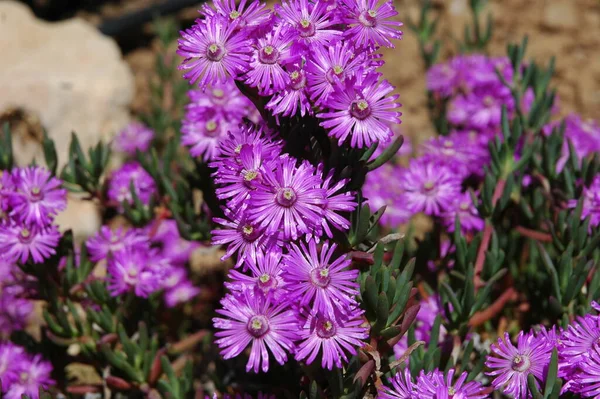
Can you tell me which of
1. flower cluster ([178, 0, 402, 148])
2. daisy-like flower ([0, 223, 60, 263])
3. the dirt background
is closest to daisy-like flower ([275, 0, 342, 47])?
flower cluster ([178, 0, 402, 148])

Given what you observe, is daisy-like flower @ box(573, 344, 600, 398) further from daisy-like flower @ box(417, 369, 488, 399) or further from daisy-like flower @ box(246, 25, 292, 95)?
daisy-like flower @ box(246, 25, 292, 95)

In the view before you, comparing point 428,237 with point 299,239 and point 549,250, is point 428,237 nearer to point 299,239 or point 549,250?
point 549,250

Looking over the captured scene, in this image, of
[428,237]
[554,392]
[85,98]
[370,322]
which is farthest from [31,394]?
[85,98]

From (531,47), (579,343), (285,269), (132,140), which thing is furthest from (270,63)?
(531,47)

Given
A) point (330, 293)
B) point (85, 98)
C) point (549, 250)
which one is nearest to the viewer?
point (330, 293)

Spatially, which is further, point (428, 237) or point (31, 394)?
point (428, 237)

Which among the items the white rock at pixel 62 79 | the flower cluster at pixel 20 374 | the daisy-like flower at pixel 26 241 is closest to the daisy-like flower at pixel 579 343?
the daisy-like flower at pixel 26 241

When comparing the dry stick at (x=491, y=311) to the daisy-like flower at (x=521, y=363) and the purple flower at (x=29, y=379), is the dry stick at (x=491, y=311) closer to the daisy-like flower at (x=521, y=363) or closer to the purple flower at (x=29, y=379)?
the daisy-like flower at (x=521, y=363)
